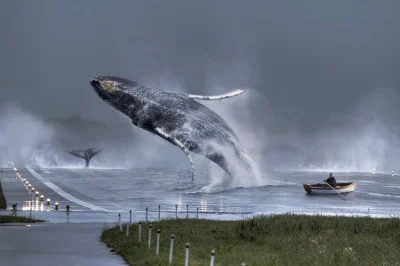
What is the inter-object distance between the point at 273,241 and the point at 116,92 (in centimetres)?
3397

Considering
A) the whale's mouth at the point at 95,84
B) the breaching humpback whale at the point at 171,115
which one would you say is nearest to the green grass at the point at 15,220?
the breaching humpback whale at the point at 171,115

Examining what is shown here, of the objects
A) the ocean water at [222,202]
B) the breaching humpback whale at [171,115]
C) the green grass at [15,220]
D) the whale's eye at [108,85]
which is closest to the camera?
the green grass at [15,220]

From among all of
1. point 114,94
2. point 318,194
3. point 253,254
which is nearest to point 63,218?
point 253,254

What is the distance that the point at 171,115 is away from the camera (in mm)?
62969

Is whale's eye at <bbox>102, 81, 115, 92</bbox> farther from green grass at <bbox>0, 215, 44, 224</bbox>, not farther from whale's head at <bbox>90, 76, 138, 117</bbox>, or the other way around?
green grass at <bbox>0, 215, 44, 224</bbox>

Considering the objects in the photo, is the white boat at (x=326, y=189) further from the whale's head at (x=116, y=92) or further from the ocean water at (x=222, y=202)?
the whale's head at (x=116, y=92)

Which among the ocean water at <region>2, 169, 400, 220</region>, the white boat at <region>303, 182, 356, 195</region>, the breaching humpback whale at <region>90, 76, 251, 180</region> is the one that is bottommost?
the ocean water at <region>2, 169, 400, 220</region>

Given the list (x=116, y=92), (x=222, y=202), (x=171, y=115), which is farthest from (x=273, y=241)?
(x=116, y=92)

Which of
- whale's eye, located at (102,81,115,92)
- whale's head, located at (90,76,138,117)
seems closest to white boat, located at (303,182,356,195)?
whale's head, located at (90,76,138,117)

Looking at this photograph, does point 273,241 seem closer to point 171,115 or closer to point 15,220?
point 15,220

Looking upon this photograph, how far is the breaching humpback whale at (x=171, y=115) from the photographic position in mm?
62062

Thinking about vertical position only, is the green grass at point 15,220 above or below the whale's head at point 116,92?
below

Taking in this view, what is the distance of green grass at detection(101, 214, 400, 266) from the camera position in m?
24.5

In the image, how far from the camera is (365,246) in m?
29.5
